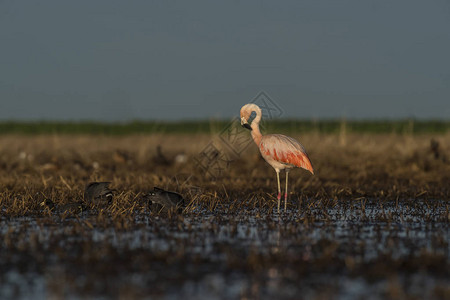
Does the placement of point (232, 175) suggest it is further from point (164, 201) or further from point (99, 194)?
point (164, 201)

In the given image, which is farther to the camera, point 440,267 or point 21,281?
point 440,267

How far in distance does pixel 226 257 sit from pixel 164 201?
313cm

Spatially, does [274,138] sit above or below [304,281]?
above

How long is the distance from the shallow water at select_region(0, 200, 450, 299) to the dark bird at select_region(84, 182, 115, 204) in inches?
30.7

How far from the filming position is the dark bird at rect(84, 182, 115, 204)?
8.82 metres

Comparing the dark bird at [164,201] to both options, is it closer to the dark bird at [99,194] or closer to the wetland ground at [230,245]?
the wetland ground at [230,245]

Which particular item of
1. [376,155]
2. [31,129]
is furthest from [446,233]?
[31,129]

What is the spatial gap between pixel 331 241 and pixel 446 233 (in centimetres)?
160

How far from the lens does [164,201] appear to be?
27.5 feet

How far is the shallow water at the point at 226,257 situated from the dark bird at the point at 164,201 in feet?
1.51

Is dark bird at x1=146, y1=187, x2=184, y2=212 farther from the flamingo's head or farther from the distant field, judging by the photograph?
the distant field

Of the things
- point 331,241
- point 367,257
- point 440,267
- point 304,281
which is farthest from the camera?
point 331,241

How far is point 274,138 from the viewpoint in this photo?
29.6 ft

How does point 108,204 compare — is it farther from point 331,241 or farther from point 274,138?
point 331,241
